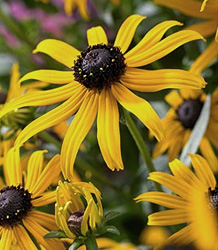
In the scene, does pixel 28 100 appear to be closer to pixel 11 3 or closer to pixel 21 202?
pixel 21 202

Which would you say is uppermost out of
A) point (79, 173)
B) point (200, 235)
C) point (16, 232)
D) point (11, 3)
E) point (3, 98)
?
point (11, 3)

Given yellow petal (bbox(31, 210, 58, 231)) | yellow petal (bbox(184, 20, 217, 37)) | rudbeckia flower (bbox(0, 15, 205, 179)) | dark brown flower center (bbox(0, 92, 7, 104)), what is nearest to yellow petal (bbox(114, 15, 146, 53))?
rudbeckia flower (bbox(0, 15, 205, 179))

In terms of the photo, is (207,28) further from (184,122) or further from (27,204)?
(27,204)

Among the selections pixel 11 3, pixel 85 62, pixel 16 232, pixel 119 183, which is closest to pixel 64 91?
pixel 85 62

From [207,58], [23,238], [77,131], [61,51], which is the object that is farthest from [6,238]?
[207,58]

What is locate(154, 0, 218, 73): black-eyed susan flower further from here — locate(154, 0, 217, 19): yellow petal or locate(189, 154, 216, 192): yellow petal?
locate(189, 154, 216, 192): yellow petal

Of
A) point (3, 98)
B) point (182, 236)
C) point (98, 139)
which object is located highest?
point (3, 98)
